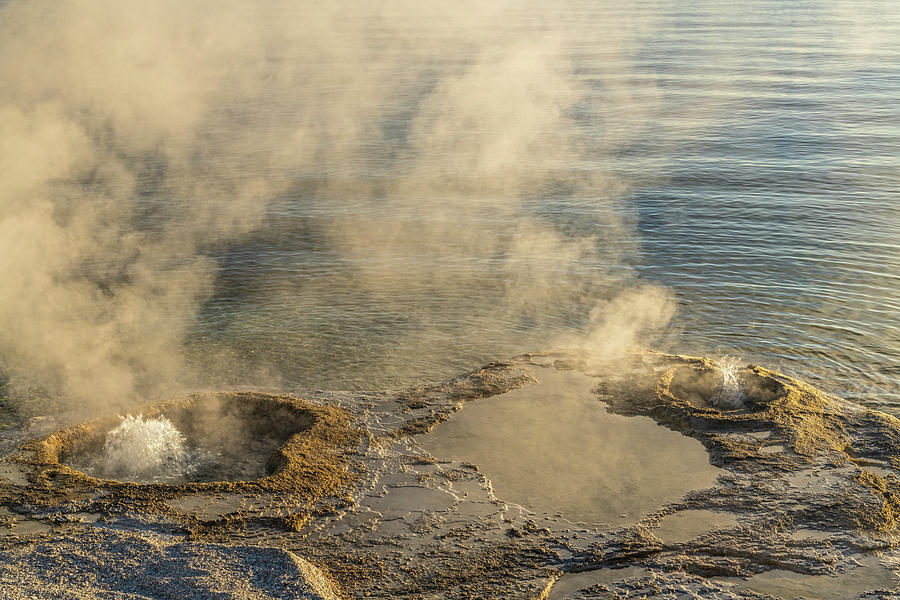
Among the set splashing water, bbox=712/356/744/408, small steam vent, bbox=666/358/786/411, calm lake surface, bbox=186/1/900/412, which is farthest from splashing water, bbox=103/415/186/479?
splashing water, bbox=712/356/744/408

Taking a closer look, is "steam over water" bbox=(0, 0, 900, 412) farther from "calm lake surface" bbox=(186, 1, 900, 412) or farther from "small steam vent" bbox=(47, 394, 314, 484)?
"small steam vent" bbox=(47, 394, 314, 484)

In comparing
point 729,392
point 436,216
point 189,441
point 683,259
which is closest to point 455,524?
point 189,441

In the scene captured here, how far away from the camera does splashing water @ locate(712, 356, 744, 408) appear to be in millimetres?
10266

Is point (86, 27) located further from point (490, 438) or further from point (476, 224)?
point (490, 438)

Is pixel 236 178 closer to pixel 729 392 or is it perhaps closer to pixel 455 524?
pixel 729 392

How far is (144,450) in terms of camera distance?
913cm

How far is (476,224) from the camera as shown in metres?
17.6

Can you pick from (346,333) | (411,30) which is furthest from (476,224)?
(411,30)

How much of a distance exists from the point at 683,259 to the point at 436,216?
5266mm

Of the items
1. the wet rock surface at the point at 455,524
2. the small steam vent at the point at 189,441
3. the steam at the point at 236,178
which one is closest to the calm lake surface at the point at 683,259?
the steam at the point at 236,178

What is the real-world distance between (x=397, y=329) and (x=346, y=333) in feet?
2.43

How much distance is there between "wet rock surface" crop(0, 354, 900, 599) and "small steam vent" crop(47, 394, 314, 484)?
0.32 meters

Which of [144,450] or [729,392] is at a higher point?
[144,450]

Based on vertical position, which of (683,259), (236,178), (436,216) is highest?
(236,178)
